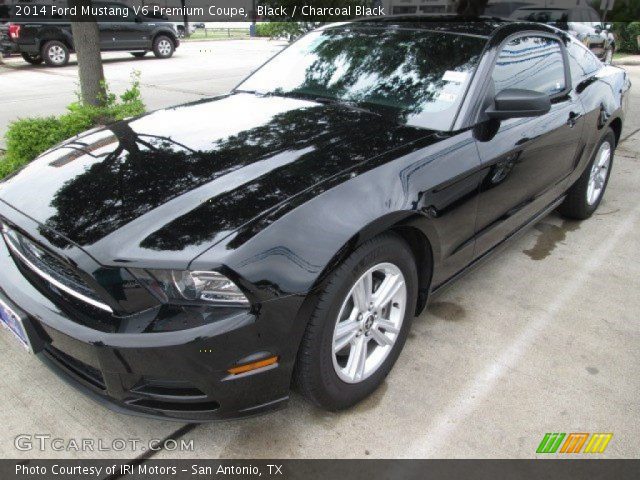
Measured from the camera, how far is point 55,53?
535 inches

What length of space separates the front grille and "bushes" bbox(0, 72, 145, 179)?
2.49m

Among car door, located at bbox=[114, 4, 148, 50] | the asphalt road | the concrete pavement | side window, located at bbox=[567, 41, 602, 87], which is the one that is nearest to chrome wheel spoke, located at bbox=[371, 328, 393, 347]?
the asphalt road

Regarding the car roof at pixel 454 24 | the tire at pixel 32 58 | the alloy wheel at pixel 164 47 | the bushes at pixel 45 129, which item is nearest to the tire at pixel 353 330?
the car roof at pixel 454 24

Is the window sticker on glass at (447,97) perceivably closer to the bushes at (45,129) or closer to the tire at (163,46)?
the bushes at (45,129)

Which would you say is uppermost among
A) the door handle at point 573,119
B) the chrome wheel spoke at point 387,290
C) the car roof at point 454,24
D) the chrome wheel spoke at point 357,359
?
the car roof at point 454,24

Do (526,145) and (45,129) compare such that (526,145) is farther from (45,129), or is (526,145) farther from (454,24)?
(45,129)

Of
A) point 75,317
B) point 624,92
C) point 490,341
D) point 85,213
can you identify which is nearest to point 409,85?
point 490,341

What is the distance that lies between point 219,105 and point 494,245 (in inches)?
71.2

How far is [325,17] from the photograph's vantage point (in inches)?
280

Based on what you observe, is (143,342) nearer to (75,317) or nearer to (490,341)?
(75,317)

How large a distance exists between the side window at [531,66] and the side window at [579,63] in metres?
0.18

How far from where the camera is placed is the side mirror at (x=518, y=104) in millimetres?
2496

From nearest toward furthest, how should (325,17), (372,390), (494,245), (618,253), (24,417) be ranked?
(24,417) < (372,390) < (494,245) < (618,253) < (325,17)

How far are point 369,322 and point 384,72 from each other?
1483 mm
